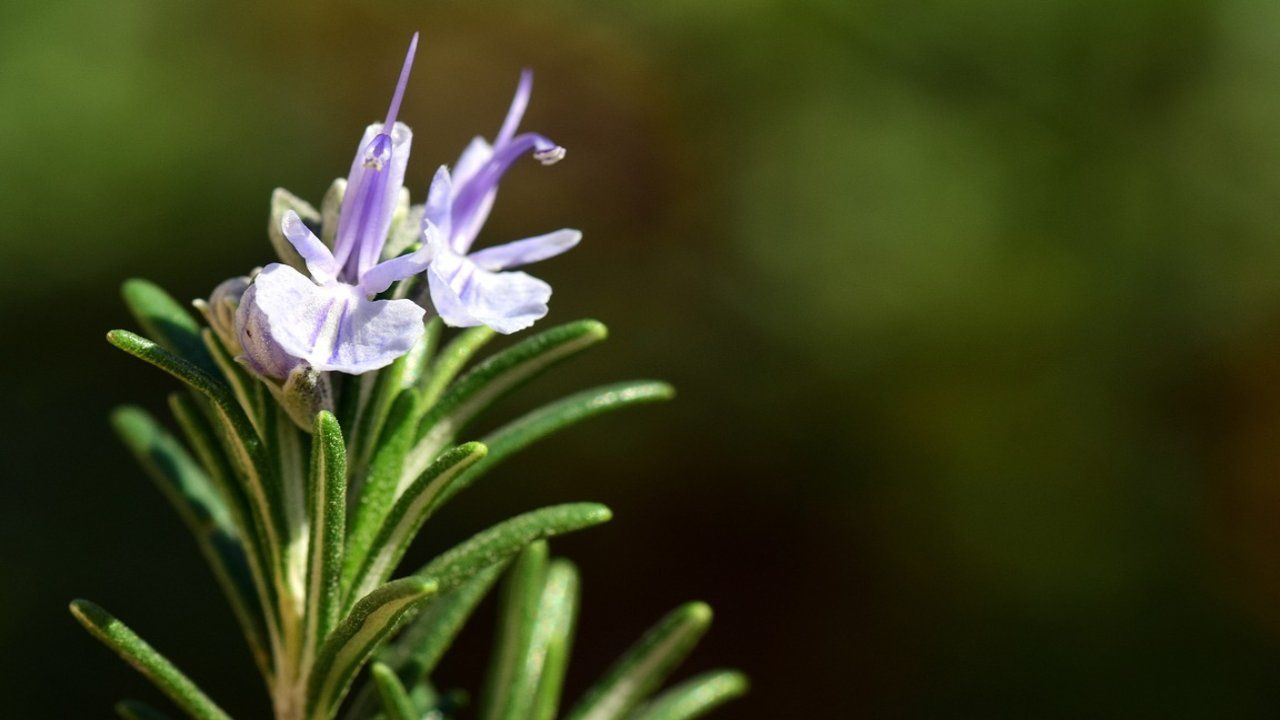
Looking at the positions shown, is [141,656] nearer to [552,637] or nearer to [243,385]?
[243,385]

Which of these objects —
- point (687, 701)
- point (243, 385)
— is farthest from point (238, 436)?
point (687, 701)

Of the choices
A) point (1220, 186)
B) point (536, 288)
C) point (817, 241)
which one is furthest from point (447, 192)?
point (1220, 186)

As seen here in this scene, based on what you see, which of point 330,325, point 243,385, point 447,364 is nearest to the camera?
point 330,325

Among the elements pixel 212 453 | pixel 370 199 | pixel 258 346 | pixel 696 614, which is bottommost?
pixel 696 614

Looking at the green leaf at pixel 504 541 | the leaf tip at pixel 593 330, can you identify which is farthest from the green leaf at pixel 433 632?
the leaf tip at pixel 593 330

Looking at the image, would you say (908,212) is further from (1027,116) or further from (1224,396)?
(1224,396)

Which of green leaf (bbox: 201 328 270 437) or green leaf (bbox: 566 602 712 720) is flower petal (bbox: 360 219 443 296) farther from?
green leaf (bbox: 566 602 712 720)

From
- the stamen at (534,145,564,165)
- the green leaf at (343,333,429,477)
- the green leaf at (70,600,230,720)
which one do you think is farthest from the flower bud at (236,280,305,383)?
Result: the stamen at (534,145,564,165)
